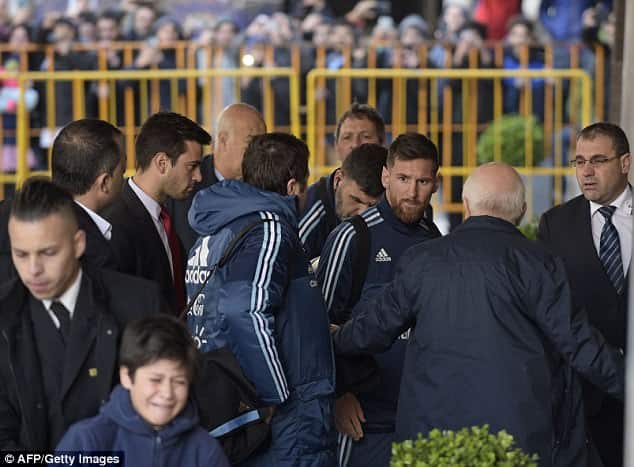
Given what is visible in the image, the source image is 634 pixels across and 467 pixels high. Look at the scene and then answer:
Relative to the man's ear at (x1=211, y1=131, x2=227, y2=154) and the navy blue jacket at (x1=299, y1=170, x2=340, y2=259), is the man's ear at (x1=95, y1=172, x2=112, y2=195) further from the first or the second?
the man's ear at (x1=211, y1=131, x2=227, y2=154)

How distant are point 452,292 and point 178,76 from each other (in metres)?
8.54

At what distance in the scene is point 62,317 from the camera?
474 centimetres

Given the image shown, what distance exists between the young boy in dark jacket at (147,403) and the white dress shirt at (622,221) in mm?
3189

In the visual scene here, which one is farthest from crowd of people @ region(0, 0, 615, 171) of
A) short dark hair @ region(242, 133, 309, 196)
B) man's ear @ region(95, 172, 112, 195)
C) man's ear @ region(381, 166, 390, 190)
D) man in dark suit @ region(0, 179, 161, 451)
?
man in dark suit @ region(0, 179, 161, 451)

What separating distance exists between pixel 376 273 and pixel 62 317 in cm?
223

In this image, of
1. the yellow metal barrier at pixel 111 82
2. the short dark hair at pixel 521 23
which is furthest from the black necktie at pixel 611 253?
the short dark hair at pixel 521 23

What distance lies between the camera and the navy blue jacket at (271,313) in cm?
570

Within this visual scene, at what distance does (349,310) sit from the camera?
263 inches

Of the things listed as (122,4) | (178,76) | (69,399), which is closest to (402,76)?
(178,76)

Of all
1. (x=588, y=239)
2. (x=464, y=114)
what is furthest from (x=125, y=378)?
(x=464, y=114)

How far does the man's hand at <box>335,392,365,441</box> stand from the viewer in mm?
6715

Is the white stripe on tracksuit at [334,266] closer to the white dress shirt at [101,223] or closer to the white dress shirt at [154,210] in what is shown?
the white dress shirt at [154,210]

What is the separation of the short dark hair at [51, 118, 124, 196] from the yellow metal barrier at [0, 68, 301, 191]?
7.72m

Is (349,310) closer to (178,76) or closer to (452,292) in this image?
(452,292)
